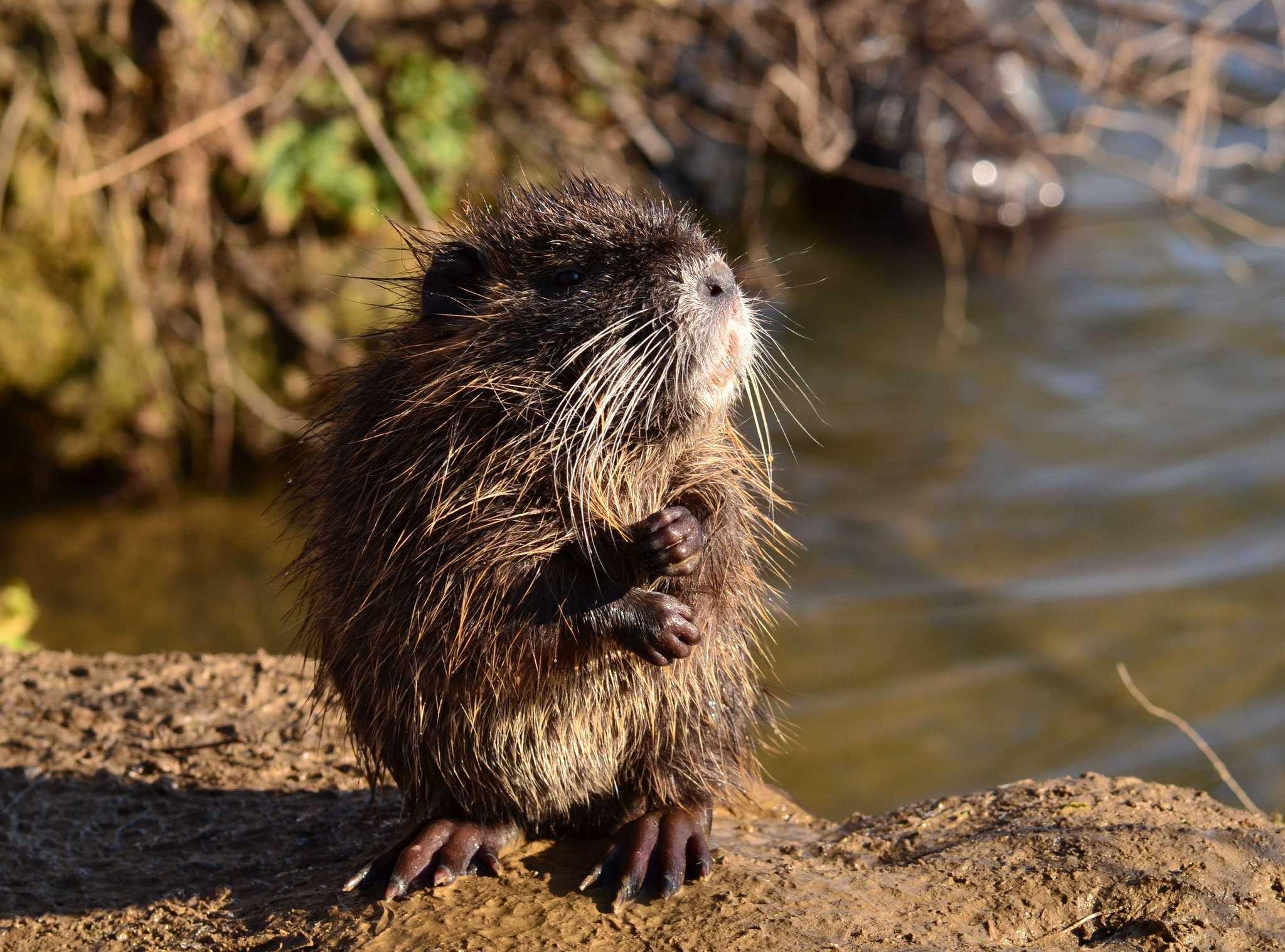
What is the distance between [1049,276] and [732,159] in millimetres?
2537

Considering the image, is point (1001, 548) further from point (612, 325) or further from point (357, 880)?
point (357, 880)

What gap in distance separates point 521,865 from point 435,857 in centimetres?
20

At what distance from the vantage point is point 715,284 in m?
2.79

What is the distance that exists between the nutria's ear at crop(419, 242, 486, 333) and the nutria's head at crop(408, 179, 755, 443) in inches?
1.0

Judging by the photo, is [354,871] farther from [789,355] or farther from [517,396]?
[789,355]

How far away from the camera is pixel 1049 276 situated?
999 centimetres

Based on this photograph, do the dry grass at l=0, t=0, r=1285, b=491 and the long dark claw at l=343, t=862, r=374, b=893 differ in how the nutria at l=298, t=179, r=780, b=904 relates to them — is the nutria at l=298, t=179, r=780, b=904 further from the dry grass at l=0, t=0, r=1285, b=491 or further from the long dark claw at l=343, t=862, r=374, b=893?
the dry grass at l=0, t=0, r=1285, b=491

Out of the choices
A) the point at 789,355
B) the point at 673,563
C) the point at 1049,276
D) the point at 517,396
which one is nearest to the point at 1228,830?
the point at 673,563

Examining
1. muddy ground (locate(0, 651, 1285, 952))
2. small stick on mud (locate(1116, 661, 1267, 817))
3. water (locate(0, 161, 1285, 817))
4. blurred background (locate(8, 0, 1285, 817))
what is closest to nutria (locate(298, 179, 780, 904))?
muddy ground (locate(0, 651, 1285, 952))

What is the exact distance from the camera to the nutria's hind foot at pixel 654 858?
8.98 feet

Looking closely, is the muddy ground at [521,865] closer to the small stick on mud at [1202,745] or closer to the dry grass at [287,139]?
the small stick on mud at [1202,745]

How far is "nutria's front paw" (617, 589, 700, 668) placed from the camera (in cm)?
265

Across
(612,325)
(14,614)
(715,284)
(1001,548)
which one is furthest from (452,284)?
(1001,548)

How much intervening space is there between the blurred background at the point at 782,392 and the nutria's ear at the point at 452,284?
244 cm
